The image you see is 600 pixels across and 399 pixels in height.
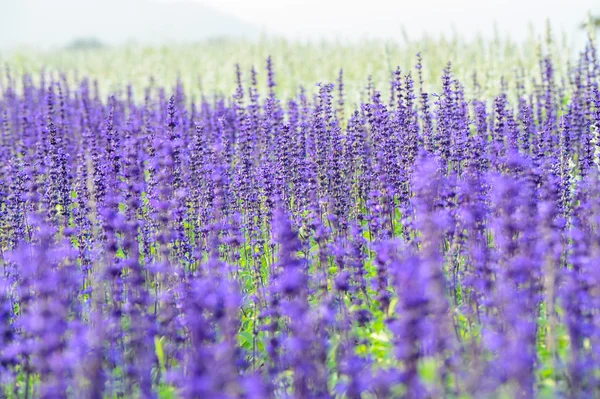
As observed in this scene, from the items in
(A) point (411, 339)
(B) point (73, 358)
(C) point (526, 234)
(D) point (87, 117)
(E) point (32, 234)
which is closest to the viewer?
(A) point (411, 339)

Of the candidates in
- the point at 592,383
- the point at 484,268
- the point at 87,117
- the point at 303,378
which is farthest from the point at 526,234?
the point at 87,117

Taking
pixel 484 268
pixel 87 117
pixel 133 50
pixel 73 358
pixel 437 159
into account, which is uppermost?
pixel 133 50

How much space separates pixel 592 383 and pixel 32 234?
7354mm

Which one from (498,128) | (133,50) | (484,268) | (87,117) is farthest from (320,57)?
(484,268)

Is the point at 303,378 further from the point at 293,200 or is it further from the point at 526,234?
the point at 293,200

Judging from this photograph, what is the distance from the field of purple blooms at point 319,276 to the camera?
164 inches

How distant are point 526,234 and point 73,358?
3513 mm

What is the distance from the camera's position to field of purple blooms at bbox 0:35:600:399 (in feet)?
13.7

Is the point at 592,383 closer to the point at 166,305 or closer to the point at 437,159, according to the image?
the point at 166,305

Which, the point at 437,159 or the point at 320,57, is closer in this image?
the point at 437,159

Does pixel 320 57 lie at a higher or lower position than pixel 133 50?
lower

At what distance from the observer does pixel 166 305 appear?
573 cm

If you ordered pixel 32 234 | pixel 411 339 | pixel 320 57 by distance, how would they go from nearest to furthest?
pixel 411 339 < pixel 32 234 < pixel 320 57

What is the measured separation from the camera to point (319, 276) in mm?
7441
